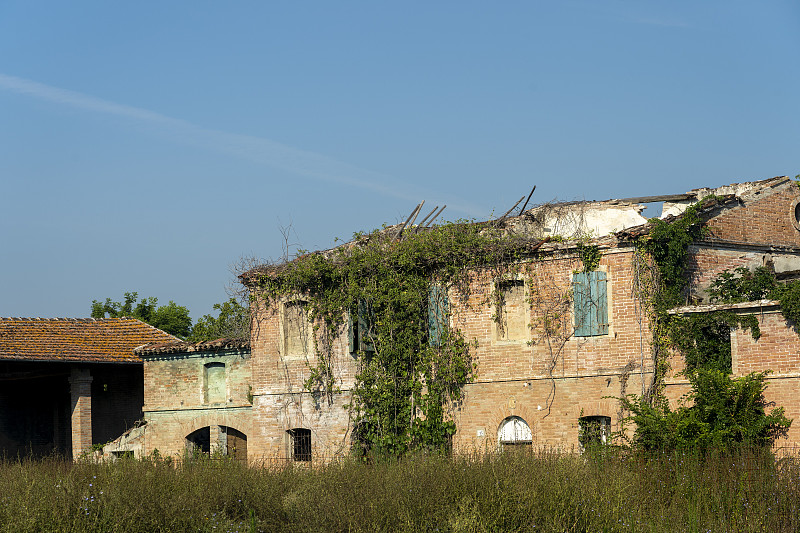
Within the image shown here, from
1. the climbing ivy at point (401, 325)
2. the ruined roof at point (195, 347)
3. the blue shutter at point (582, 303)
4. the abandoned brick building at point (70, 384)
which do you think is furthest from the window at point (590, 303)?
the abandoned brick building at point (70, 384)

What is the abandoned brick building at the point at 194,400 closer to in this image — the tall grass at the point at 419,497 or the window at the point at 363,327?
the window at the point at 363,327

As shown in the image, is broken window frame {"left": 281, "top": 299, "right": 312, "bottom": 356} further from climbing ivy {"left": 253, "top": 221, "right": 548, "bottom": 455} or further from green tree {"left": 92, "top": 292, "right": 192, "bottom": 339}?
green tree {"left": 92, "top": 292, "right": 192, "bottom": 339}

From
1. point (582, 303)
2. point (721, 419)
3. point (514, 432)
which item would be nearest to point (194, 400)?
point (514, 432)

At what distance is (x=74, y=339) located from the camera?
26969 mm

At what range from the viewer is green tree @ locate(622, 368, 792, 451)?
16672mm

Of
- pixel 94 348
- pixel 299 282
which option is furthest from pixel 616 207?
pixel 94 348

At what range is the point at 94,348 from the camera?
26.7m

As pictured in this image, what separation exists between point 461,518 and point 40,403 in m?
21.4

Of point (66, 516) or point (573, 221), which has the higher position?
point (573, 221)

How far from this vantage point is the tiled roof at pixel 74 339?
25156 millimetres

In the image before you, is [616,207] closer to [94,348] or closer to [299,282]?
[299,282]

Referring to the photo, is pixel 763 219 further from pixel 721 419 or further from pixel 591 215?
pixel 721 419

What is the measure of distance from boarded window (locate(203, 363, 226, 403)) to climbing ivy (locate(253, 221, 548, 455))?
315cm

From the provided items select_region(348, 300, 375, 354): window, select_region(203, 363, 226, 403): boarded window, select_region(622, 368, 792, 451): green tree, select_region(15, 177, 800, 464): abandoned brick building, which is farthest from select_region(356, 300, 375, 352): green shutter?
select_region(622, 368, 792, 451): green tree
